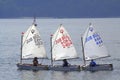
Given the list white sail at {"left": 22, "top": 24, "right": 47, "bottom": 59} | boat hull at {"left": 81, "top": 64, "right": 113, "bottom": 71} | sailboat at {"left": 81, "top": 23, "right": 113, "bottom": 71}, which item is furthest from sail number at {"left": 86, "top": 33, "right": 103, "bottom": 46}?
white sail at {"left": 22, "top": 24, "right": 47, "bottom": 59}

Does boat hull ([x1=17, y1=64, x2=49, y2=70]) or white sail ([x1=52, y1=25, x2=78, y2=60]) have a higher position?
white sail ([x1=52, y1=25, x2=78, y2=60])

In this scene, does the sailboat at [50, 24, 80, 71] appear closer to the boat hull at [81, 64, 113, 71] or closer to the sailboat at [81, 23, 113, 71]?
the sailboat at [81, 23, 113, 71]

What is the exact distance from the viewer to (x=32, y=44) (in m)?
89.8

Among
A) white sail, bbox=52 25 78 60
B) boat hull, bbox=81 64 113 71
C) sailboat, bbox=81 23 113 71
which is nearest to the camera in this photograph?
boat hull, bbox=81 64 113 71

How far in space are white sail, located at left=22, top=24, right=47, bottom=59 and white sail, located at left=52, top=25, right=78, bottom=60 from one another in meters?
2.22

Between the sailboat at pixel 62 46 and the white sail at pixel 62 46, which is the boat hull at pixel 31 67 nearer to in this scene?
the sailboat at pixel 62 46

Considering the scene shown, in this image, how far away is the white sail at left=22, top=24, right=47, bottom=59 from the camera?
89.3 m

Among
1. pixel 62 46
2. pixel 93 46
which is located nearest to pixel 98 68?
pixel 93 46

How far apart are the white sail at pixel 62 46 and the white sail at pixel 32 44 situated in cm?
222

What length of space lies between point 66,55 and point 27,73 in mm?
6388

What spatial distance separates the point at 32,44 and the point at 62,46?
4681mm


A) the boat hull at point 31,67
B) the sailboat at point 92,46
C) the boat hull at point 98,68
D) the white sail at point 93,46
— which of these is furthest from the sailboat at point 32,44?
the boat hull at point 98,68

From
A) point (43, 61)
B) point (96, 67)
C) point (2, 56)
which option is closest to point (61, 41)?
point (96, 67)

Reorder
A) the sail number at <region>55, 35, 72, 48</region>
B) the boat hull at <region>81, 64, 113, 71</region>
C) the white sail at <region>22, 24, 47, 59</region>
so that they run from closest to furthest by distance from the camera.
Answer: the boat hull at <region>81, 64, 113, 71</region> < the sail number at <region>55, 35, 72, 48</region> < the white sail at <region>22, 24, 47, 59</region>
